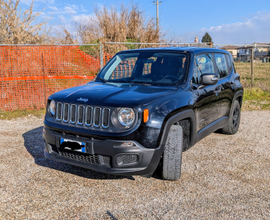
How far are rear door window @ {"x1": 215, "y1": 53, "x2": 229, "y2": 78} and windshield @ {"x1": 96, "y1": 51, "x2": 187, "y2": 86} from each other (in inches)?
43.9

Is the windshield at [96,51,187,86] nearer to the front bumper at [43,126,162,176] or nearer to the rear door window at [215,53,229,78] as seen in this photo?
the rear door window at [215,53,229,78]

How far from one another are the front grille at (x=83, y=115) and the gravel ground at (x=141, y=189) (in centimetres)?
87

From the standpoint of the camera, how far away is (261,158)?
4.70m

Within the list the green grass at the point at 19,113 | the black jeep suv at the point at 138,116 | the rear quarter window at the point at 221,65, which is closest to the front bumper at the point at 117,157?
the black jeep suv at the point at 138,116

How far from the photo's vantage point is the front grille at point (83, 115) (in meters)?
3.23

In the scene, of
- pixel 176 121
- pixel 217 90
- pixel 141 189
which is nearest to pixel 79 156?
pixel 141 189

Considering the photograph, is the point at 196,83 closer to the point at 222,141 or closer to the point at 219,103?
the point at 219,103

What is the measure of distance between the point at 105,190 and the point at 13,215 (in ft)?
3.54

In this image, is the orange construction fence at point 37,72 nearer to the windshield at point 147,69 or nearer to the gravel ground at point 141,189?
the gravel ground at point 141,189

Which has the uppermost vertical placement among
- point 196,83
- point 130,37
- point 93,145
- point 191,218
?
point 130,37

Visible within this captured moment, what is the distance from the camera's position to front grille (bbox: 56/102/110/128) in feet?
10.6

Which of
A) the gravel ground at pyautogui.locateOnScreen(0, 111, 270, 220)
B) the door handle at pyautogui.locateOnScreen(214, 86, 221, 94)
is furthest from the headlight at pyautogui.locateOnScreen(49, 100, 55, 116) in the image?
the door handle at pyautogui.locateOnScreen(214, 86, 221, 94)

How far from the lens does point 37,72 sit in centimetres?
928

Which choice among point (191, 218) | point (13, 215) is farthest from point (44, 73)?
point (191, 218)
